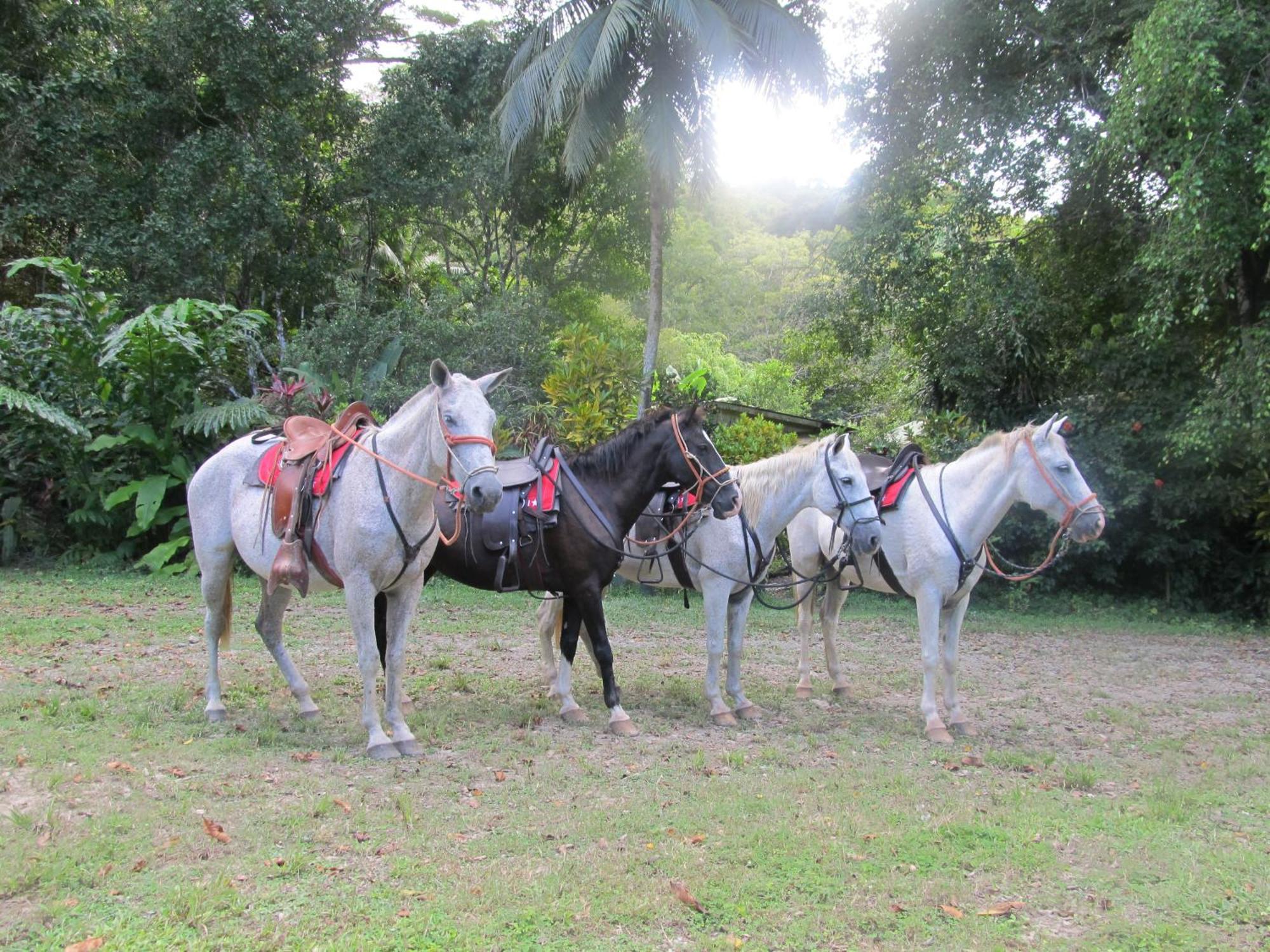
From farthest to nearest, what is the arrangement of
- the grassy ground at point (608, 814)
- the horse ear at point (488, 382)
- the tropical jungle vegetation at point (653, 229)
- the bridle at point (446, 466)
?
the tropical jungle vegetation at point (653, 229) → the horse ear at point (488, 382) → the bridle at point (446, 466) → the grassy ground at point (608, 814)

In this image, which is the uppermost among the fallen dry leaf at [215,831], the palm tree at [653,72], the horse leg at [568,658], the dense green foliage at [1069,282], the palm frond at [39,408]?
the palm tree at [653,72]

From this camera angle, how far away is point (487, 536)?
19.7 ft

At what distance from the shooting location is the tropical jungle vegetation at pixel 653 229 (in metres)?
10.9

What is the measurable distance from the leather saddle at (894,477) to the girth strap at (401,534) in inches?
125

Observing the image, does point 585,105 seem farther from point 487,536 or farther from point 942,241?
point 487,536

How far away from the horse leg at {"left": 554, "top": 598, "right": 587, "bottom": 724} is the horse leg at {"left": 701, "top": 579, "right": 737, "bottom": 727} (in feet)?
2.99

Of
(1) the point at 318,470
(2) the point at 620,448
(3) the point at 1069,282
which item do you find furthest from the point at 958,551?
(3) the point at 1069,282

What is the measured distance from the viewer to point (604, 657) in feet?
19.6

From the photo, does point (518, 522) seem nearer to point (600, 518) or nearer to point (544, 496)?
point (544, 496)

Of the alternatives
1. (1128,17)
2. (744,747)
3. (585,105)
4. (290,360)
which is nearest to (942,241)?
(1128,17)

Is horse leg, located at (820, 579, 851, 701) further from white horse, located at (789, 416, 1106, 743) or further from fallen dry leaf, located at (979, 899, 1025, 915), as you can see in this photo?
fallen dry leaf, located at (979, 899, 1025, 915)

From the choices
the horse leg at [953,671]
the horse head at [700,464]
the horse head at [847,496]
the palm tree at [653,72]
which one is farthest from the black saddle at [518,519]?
the palm tree at [653,72]

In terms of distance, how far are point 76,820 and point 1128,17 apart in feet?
43.3

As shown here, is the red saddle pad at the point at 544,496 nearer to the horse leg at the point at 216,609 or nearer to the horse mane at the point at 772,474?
the horse mane at the point at 772,474
